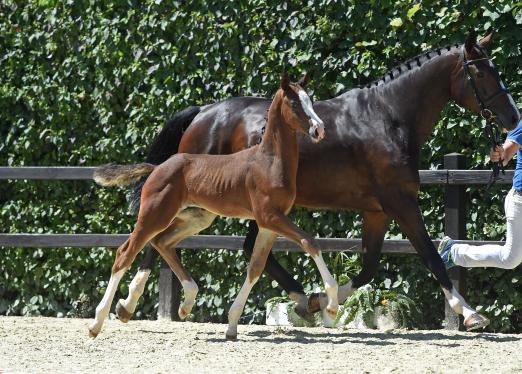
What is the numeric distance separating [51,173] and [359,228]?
2.84 m

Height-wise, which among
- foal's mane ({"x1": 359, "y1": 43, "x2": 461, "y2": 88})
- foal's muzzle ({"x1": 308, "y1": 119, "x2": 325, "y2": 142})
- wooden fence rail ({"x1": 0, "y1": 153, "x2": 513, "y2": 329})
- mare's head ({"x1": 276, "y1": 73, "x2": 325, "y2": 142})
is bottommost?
wooden fence rail ({"x1": 0, "y1": 153, "x2": 513, "y2": 329})

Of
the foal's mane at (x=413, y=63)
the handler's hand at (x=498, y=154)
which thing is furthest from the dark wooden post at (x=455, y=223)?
the handler's hand at (x=498, y=154)

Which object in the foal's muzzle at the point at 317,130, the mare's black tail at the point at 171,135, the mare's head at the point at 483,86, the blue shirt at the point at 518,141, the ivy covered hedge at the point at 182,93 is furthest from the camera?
the mare's black tail at the point at 171,135

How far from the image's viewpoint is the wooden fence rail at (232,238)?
8.31 metres

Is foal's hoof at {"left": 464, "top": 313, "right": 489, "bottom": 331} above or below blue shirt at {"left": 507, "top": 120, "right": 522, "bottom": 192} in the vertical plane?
below

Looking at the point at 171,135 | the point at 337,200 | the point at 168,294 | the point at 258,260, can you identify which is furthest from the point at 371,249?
the point at 168,294

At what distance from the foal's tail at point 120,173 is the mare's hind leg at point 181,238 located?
1.53 ft

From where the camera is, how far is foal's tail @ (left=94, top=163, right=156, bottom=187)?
307 inches

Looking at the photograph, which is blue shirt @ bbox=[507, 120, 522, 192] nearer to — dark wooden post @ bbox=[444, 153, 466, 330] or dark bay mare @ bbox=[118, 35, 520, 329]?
dark bay mare @ bbox=[118, 35, 520, 329]

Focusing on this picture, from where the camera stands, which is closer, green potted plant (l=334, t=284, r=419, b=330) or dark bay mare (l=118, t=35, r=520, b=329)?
dark bay mare (l=118, t=35, r=520, b=329)

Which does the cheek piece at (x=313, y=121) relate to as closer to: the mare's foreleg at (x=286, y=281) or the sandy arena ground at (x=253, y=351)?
the sandy arena ground at (x=253, y=351)

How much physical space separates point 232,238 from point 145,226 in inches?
70.3

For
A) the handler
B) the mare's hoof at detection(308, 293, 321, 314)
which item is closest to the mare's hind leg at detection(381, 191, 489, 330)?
the handler

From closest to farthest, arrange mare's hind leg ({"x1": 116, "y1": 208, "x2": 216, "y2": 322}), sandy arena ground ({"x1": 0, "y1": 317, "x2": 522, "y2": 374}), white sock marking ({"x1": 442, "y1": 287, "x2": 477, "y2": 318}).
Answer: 1. sandy arena ground ({"x1": 0, "y1": 317, "x2": 522, "y2": 374})
2. white sock marking ({"x1": 442, "y1": 287, "x2": 477, "y2": 318})
3. mare's hind leg ({"x1": 116, "y1": 208, "x2": 216, "y2": 322})
